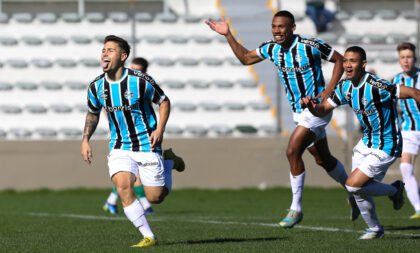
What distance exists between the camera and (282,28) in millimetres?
8523

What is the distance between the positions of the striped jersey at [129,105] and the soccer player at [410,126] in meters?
4.24

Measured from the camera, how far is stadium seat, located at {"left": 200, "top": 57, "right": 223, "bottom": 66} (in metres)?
19.1

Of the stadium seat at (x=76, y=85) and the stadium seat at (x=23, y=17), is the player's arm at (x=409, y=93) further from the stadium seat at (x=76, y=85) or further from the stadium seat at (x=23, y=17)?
the stadium seat at (x=23, y=17)

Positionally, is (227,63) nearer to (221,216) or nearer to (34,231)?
(221,216)

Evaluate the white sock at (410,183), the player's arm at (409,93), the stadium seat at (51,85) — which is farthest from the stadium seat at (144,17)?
the player's arm at (409,93)

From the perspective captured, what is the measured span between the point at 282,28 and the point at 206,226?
236 centimetres

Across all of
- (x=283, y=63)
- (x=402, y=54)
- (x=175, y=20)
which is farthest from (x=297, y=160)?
(x=175, y=20)

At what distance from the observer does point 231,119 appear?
18.6 m

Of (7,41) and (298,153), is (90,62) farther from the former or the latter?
(298,153)

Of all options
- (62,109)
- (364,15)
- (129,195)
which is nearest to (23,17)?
(62,109)

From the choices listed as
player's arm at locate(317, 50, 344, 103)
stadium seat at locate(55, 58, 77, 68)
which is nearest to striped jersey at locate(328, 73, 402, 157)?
player's arm at locate(317, 50, 344, 103)

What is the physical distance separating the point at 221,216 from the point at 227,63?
8242mm

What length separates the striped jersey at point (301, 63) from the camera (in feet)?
28.5

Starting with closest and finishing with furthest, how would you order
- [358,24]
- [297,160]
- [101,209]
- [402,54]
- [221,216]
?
[297,160] → [402,54] → [221,216] → [101,209] → [358,24]
